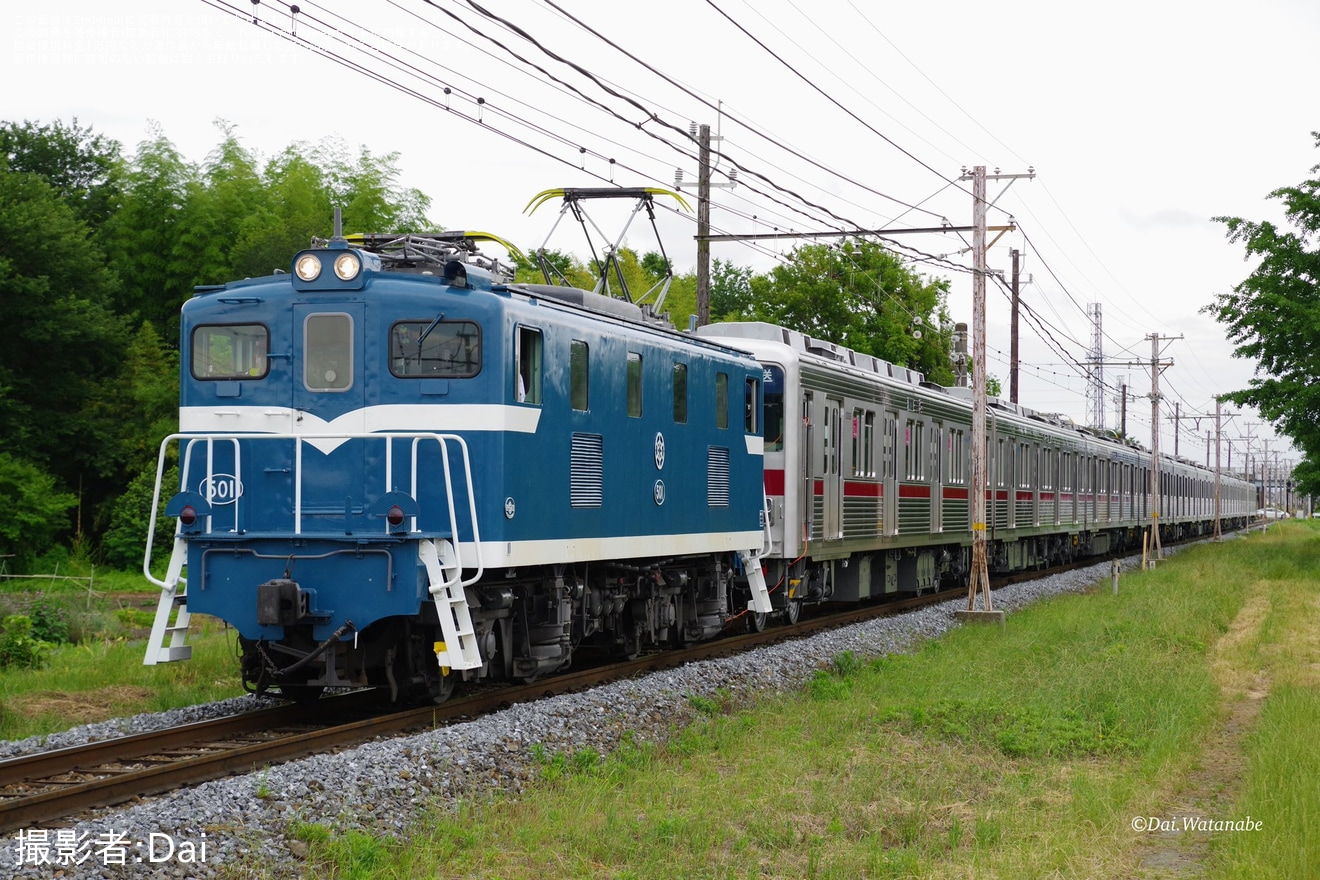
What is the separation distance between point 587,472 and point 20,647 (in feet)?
25.8

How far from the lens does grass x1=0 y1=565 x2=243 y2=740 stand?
490 inches

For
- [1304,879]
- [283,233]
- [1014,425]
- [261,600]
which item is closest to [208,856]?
[261,600]

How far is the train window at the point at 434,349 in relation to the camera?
1127cm

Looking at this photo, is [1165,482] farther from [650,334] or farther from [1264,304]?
[650,334]

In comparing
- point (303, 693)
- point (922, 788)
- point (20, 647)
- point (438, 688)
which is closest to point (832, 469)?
point (438, 688)

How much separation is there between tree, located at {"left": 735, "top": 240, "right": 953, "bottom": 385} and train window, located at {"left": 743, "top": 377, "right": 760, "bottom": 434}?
36964mm

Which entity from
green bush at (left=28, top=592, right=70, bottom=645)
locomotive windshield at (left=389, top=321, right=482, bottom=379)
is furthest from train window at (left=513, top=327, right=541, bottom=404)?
green bush at (left=28, top=592, right=70, bottom=645)

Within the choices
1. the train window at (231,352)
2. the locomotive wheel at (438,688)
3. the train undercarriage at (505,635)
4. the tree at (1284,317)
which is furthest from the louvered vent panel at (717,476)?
the tree at (1284,317)

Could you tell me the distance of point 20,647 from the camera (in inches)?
641

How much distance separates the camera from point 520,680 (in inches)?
548

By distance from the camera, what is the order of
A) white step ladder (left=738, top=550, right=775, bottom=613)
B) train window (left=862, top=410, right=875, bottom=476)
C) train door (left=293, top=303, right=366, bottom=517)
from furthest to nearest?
train window (left=862, top=410, right=875, bottom=476) → white step ladder (left=738, top=550, right=775, bottom=613) → train door (left=293, top=303, right=366, bottom=517)

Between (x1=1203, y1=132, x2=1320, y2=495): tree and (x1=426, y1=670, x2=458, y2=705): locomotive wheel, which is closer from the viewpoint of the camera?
(x1=426, y1=670, x2=458, y2=705): locomotive wheel

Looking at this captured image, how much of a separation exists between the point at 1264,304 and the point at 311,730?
31413 millimetres

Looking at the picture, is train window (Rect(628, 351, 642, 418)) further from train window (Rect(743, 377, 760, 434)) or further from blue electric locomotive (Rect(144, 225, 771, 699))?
train window (Rect(743, 377, 760, 434))
